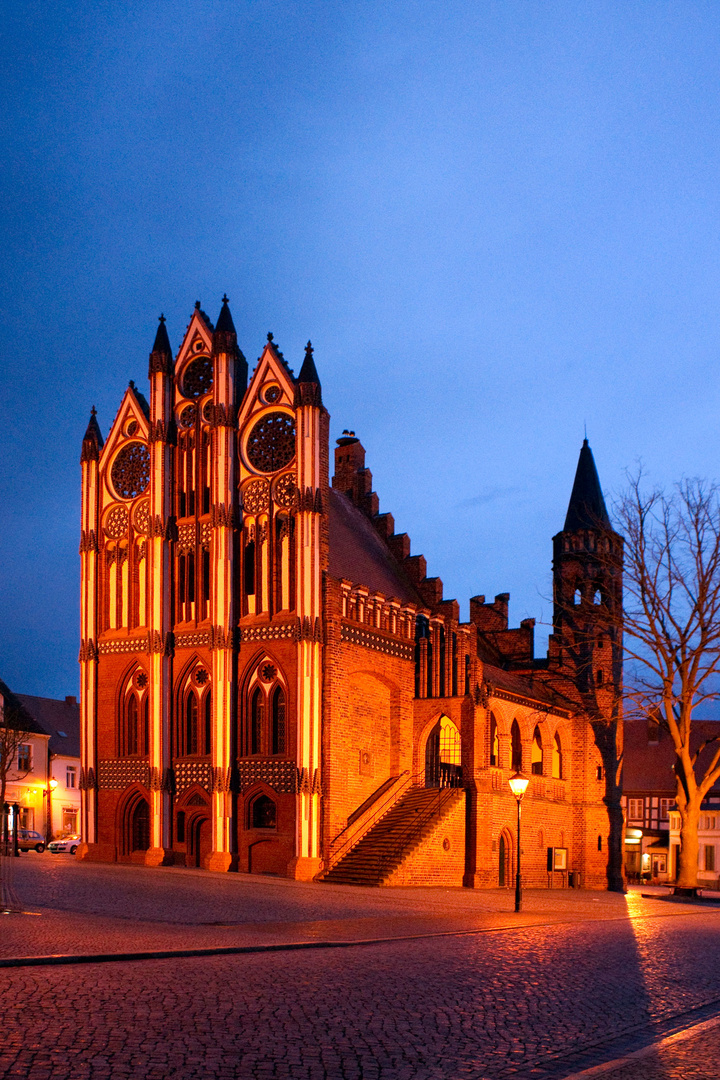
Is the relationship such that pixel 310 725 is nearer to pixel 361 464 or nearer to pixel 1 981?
pixel 361 464

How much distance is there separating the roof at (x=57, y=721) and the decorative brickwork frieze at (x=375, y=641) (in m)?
39.3

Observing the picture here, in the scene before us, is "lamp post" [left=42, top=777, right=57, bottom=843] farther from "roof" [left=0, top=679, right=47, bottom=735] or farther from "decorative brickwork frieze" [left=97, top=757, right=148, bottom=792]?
"decorative brickwork frieze" [left=97, top=757, right=148, bottom=792]

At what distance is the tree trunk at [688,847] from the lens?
114 ft

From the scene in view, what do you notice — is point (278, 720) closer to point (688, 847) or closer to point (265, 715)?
point (265, 715)

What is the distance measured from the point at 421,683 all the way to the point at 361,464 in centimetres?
1339

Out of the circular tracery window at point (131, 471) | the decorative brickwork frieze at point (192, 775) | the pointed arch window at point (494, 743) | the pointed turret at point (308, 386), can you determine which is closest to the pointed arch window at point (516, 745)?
the pointed arch window at point (494, 743)

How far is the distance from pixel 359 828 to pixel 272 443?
42.7 ft

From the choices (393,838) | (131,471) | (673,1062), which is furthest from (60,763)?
(673,1062)

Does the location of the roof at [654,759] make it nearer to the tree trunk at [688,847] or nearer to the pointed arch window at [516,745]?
the pointed arch window at [516,745]

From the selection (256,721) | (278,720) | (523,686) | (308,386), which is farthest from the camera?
(523,686)

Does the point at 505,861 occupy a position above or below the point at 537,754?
below

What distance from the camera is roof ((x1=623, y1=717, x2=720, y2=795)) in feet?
211

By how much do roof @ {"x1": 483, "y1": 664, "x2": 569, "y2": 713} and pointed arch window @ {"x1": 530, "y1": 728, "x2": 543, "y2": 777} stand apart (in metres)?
1.26

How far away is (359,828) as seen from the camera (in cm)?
3588
